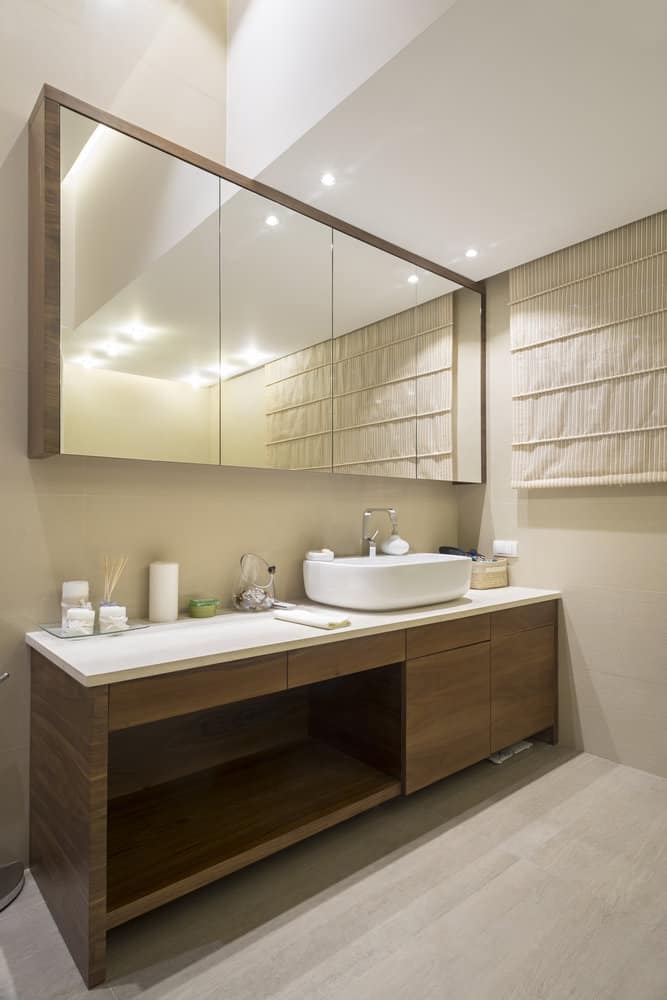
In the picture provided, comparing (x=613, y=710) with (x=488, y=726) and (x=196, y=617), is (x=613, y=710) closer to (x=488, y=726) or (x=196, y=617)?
(x=488, y=726)

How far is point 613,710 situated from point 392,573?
126cm

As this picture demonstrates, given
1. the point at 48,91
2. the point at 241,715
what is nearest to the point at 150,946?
the point at 241,715

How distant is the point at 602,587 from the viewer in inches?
101

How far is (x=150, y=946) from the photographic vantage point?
1.46 meters

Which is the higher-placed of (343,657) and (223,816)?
(343,657)

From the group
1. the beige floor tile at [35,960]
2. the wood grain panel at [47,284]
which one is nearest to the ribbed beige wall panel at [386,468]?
the wood grain panel at [47,284]

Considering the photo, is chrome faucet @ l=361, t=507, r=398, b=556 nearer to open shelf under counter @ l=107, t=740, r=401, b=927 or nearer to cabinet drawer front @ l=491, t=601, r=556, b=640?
cabinet drawer front @ l=491, t=601, r=556, b=640

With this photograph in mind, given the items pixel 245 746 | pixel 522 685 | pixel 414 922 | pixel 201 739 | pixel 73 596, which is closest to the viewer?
pixel 414 922

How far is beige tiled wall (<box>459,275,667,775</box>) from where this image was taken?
7.91ft

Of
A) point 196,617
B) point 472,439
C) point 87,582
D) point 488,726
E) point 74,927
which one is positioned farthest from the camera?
point 472,439

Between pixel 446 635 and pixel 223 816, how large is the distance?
0.94m

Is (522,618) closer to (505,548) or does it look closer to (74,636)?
(505,548)

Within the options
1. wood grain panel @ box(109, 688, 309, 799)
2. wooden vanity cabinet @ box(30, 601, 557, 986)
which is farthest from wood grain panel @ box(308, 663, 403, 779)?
wood grain panel @ box(109, 688, 309, 799)

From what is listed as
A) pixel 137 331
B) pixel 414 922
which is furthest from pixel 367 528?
pixel 414 922
